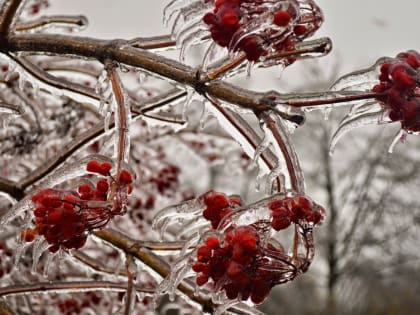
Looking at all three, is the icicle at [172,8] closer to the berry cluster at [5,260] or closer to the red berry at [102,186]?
the red berry at [102,186]

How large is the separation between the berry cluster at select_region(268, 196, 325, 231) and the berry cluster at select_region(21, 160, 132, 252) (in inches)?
14.7

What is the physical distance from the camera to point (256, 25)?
1333 millimetres

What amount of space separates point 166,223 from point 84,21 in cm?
127

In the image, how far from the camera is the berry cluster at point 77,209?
136cm

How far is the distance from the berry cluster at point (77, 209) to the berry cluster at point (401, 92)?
648mm

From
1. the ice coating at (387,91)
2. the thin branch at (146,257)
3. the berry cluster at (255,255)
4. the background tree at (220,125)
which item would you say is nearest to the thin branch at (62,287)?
the background tree at (220,125)

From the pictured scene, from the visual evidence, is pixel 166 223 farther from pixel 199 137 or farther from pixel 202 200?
pixel 199 137

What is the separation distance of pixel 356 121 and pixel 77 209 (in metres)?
0.74

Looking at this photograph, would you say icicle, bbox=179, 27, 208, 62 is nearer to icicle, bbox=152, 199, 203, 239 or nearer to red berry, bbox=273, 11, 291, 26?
red berry, bbox=273, 11, 291, 26

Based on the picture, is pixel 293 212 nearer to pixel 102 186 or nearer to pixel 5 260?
pixel 102 186

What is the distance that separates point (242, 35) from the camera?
133 centimetres

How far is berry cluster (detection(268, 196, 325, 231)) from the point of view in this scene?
130 centimetres

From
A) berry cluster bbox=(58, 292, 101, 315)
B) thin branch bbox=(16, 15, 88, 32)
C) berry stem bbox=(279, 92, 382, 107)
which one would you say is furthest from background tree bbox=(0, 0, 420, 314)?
berry cluster bbox=(58, 292, 101, 315)

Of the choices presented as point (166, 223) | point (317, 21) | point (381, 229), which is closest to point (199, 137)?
point (166, 223)
